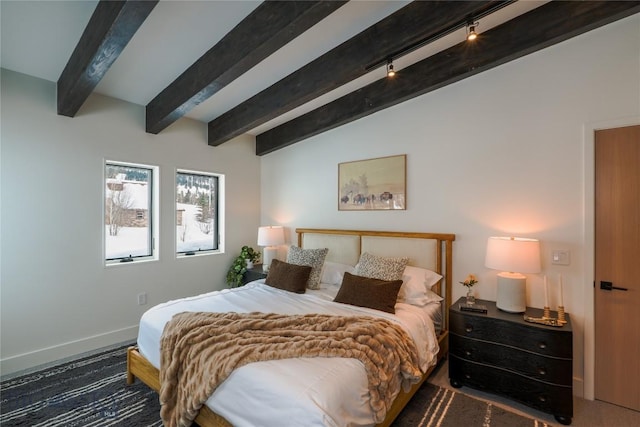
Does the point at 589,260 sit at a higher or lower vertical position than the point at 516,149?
lower

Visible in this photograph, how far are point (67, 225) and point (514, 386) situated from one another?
418cm

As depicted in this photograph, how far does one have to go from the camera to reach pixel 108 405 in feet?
7.06

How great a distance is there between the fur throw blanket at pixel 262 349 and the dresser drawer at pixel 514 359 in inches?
22.2

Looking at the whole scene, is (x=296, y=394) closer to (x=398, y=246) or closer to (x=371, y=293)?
(x=371, y=293)

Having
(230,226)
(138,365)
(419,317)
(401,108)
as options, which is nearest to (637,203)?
(419,317)

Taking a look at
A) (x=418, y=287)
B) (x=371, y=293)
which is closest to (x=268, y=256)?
(x=371, y=293)

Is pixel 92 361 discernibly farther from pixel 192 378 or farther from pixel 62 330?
pixel 192 378

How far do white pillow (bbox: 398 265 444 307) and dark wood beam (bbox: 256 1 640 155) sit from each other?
1.73 metres

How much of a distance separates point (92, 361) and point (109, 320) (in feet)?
1.56

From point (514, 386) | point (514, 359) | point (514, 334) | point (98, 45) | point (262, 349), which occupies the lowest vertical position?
point (514, 386)

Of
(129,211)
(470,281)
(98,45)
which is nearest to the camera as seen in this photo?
(98,45)

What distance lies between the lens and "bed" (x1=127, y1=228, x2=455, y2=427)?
1388 mm

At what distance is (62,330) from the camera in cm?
288

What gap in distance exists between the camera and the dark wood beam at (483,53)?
2020 millimetres
